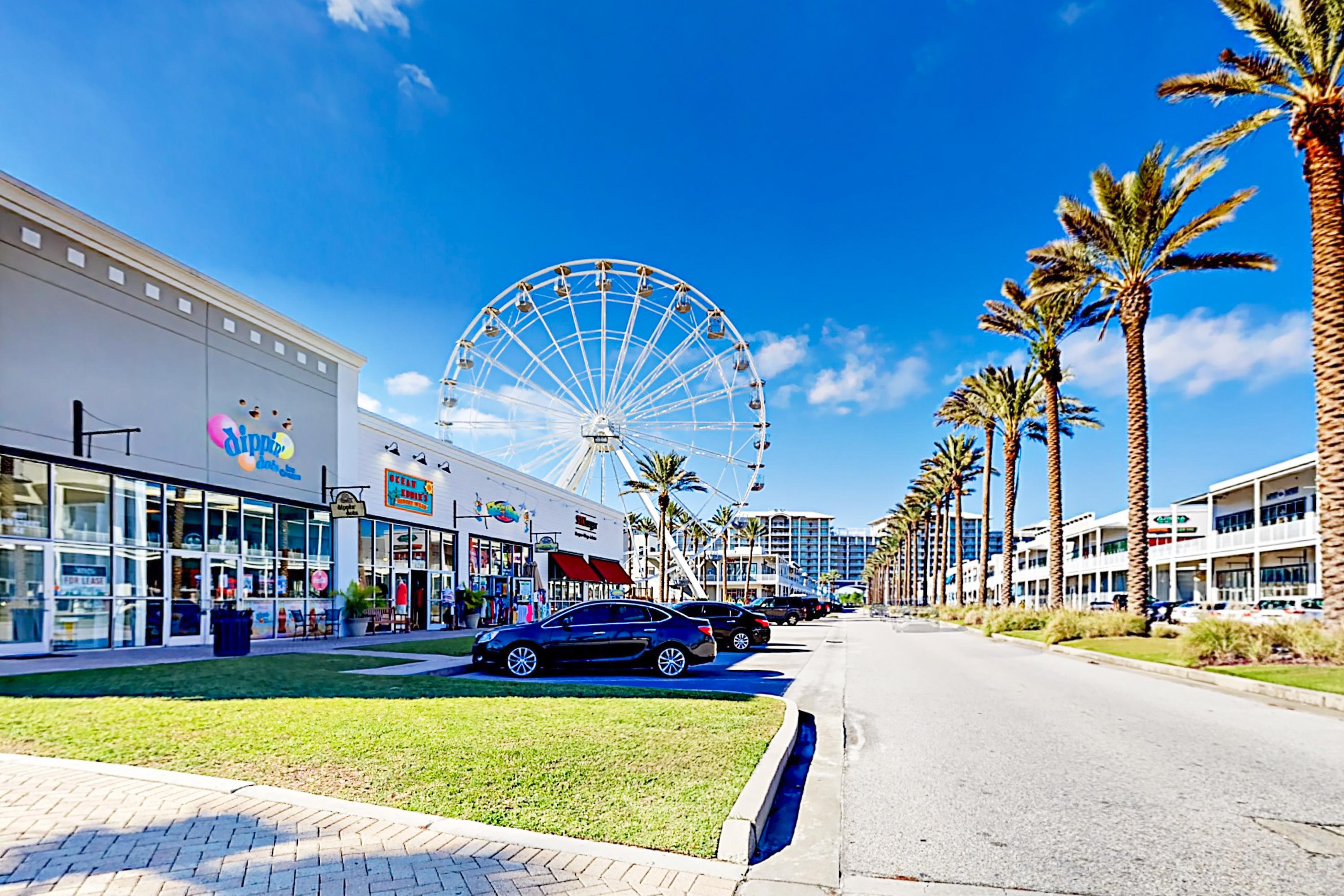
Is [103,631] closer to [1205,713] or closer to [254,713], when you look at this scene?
[254,713]

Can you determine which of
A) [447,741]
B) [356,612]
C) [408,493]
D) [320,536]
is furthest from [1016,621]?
[447,741]

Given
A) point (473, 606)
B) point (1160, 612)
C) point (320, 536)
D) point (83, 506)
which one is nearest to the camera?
point (83, 506)

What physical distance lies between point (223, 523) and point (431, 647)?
22.2 feet

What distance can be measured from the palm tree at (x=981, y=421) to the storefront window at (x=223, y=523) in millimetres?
33702

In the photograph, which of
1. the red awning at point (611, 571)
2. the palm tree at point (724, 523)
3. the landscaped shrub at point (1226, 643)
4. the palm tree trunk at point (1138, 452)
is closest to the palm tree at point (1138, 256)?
the palm tree trunk at point (1138, 452)

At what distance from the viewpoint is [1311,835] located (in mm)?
6027

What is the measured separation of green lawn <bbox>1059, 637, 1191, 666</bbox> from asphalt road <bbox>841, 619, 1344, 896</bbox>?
4779mm

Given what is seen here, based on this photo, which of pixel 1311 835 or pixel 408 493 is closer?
pixel 1311 835

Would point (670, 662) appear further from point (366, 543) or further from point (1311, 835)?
point (366, 543)

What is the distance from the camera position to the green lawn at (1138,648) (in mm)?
18859

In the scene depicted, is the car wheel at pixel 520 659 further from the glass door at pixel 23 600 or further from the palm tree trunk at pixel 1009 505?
the palm tree trunk at pixel 1009 505

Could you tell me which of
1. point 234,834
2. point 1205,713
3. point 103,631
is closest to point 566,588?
point 103,631

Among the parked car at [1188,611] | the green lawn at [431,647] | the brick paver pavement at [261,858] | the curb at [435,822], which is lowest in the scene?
the parked car at [1188,611]

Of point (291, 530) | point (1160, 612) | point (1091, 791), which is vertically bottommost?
point (1160, 612)
